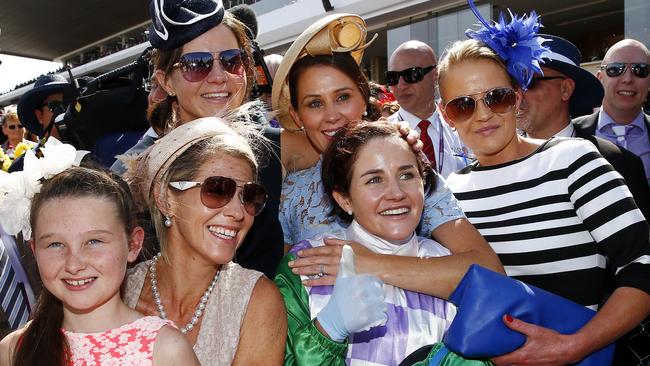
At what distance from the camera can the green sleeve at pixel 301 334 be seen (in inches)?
70.2

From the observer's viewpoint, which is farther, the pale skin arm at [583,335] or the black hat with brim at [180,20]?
the black hat with brim at [180,20]

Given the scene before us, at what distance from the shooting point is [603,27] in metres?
12.0

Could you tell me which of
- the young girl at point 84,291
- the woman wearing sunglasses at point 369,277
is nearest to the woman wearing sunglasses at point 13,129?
the young girl at point 84,291

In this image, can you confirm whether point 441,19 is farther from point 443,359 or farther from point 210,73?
point 443,359

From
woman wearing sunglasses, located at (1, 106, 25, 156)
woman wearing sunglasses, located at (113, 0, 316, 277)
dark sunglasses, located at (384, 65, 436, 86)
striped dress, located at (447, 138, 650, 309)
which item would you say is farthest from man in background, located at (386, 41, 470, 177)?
woman wearing sunglasses, located at (1, 106, 25, 156)

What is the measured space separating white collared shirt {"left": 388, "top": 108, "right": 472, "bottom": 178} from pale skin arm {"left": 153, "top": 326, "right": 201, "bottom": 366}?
275 cm

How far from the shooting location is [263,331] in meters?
1.93

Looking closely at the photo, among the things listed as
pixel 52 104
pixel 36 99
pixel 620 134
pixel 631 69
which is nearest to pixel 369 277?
pixel 620 134

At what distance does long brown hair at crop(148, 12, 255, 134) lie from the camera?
8.17 ft

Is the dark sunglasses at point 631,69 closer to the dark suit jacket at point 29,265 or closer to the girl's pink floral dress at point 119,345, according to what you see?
the girl's pink floral dress at point 119,345

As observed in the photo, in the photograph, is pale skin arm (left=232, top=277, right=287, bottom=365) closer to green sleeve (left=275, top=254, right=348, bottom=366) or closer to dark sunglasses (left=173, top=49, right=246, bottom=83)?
green sleeve (left=275, top=254, right=348, bottom=366)

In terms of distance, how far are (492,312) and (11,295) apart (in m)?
Answer: 1.86

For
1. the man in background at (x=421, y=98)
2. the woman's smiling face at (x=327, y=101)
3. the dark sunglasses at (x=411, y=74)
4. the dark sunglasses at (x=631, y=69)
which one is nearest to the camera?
the woman's smiling face at (x=327, y=101)

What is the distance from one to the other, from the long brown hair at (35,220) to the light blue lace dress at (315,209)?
2.61 feet
